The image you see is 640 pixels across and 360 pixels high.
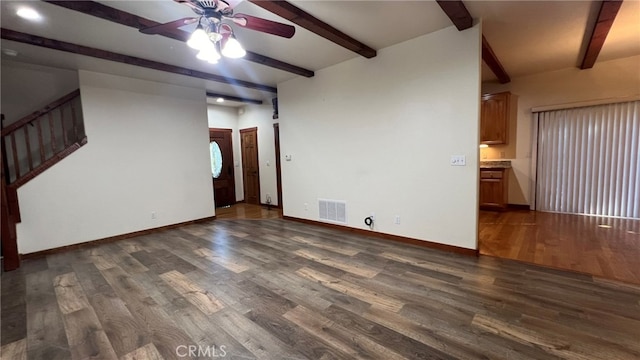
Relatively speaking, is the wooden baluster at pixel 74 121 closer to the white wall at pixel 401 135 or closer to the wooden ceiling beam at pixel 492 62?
the white wall at pixel 401 135

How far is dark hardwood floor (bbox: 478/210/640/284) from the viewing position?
2965 millimetres

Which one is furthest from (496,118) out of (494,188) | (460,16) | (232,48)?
(232,48)

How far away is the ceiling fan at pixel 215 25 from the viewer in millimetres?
2015

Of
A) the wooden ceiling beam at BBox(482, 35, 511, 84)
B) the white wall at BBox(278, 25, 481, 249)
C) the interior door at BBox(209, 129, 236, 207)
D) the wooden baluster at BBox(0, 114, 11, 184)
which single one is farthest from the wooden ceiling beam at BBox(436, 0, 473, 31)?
the interior door at BBox(209, 129, 236, 207)

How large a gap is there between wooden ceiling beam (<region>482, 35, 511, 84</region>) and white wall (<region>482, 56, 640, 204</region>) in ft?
1.45

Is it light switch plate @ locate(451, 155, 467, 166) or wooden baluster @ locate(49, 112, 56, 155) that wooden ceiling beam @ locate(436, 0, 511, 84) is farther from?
wooden baluster @ locate(49, 112, 56, 155)

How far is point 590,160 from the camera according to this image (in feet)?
16.7

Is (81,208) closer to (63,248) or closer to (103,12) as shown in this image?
(63,248)

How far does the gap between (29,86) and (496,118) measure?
27.1 ft

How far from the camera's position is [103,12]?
259 cm

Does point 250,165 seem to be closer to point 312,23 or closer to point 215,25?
point 312,23

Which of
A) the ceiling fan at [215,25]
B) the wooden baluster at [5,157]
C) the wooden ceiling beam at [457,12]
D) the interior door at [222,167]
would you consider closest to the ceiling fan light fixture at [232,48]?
the ceiling fan at [215,25]

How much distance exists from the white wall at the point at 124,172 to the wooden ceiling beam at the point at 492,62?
16.5ft

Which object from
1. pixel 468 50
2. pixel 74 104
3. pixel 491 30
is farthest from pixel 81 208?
pixel 491 30
